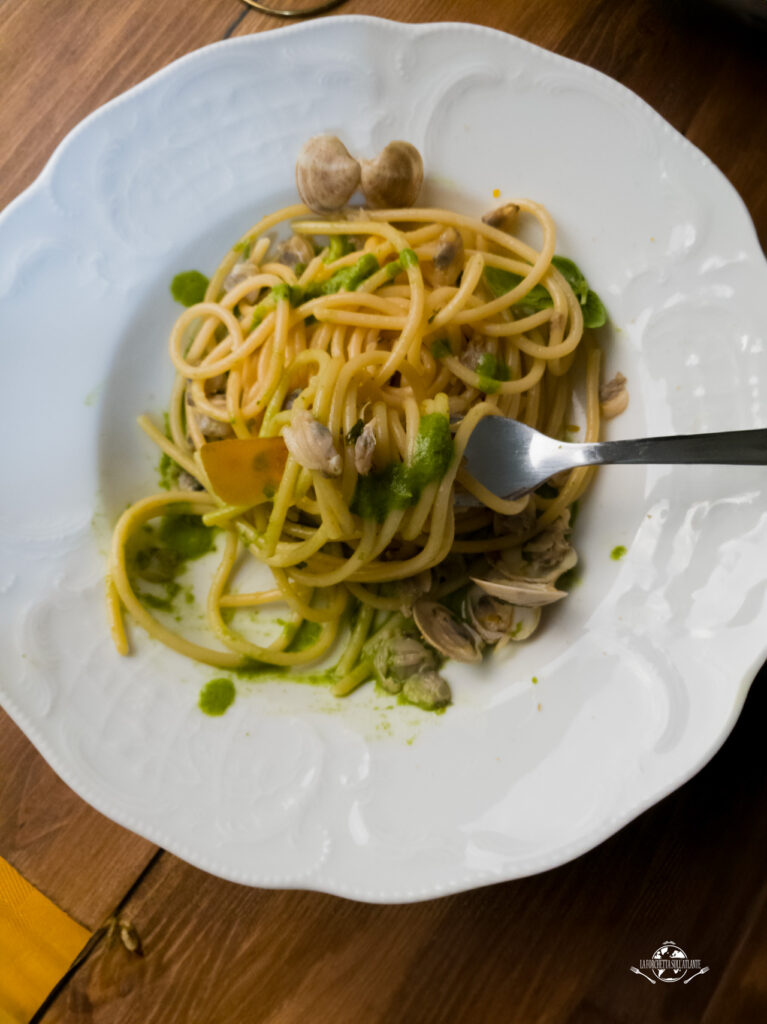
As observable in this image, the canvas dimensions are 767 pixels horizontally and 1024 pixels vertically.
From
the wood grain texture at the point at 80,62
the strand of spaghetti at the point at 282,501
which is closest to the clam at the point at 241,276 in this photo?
the strand of spaghetti at the point at 282,501

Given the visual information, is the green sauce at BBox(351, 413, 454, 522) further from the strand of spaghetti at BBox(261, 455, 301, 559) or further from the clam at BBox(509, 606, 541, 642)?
the clam at BBox(509, 606, 541, 642)

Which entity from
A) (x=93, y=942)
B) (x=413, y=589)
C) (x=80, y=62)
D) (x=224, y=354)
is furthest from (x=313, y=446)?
(x=80, y=62)

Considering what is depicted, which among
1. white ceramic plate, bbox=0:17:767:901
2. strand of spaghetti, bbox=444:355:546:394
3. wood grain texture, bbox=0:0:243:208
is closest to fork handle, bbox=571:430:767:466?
white ceramic plate, bbox=0:17:767:901

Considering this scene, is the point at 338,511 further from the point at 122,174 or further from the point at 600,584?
the point at 122,174

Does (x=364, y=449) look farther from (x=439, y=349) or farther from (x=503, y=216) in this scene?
(x=503, y=216)

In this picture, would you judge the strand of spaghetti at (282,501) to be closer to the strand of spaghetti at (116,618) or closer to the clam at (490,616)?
the strand of spaghetti at (116,618)

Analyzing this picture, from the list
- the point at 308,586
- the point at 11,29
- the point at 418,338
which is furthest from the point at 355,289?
the point at 11,29
